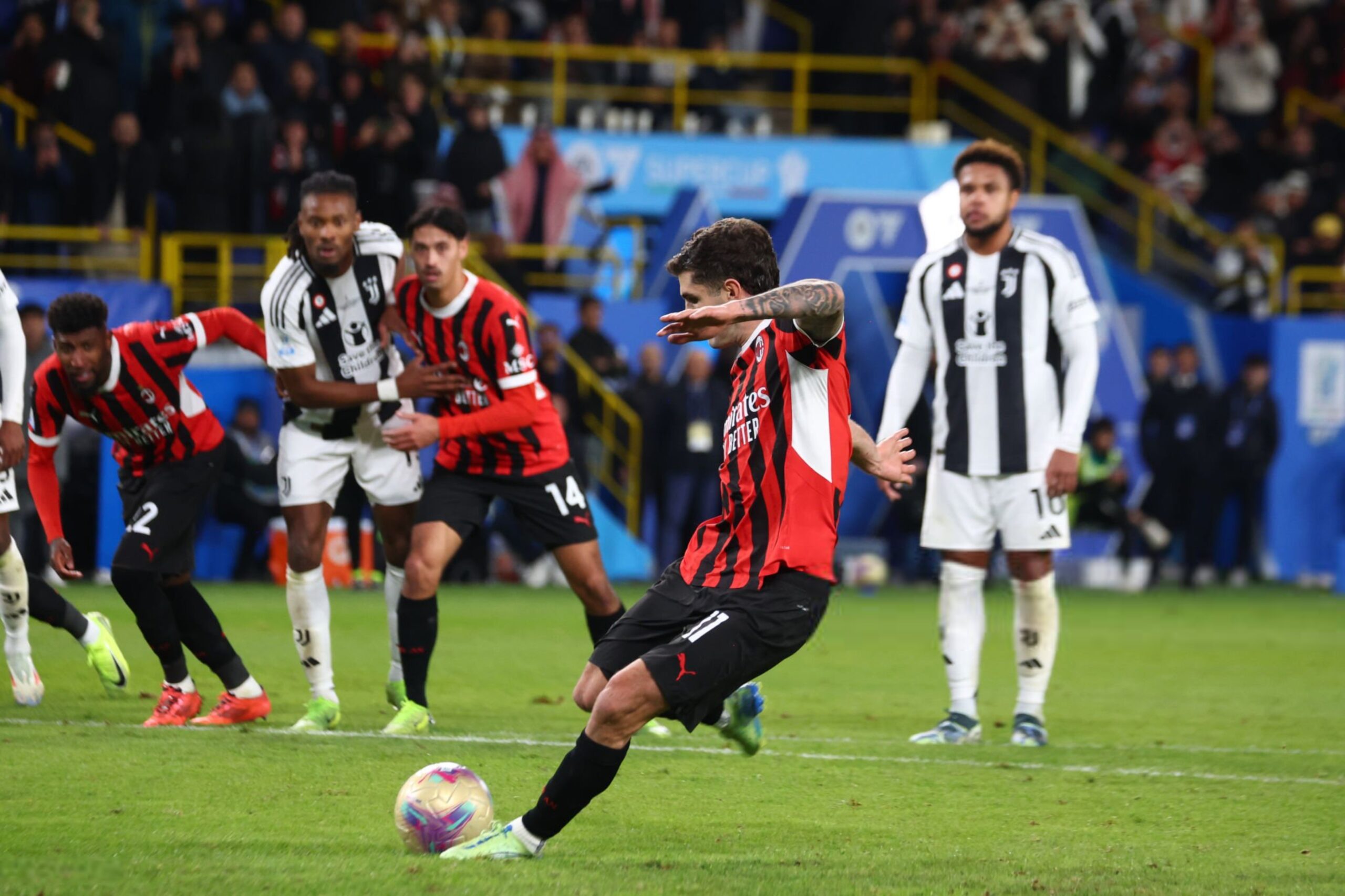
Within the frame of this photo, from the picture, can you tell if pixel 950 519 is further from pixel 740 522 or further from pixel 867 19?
pixel 867 19

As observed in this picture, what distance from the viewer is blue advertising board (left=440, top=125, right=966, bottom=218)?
20094mm

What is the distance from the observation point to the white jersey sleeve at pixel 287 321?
26.2 ft

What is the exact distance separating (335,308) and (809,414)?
3.38 m

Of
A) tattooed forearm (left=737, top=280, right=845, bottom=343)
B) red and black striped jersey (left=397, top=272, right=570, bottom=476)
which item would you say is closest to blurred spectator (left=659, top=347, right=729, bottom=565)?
red and black striped jersey (left=397, top=272, right=570, bottom=476)

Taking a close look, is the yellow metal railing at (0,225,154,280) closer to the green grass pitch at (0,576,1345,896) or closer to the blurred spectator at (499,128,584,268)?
the blurred spectator at (499,128,584,268)

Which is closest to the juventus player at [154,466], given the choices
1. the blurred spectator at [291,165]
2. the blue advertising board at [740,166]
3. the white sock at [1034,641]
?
the white sock at [1034,641]

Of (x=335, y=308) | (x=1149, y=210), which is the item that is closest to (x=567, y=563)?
(x=335, y=308)

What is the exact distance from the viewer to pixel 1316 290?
891 inches

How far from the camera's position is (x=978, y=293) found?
8203mm

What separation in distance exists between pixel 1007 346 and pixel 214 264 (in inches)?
440

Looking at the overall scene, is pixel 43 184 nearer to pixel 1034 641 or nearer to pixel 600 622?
pixel 600 622

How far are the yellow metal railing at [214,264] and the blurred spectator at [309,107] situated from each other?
1058mm

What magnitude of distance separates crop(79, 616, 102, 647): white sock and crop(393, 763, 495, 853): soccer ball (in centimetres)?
380

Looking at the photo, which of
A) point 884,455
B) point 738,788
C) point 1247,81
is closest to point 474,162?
point 1247,81
